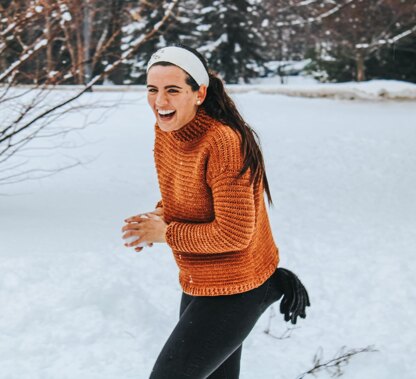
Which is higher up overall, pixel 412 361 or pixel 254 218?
pixel 254 218

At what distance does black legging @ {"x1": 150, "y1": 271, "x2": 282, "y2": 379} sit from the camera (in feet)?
5.41

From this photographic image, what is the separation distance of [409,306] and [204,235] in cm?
313

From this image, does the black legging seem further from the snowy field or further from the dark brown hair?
the snowy field

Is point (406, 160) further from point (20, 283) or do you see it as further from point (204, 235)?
point (204, 235)

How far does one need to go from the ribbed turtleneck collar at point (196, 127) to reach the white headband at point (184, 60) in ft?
0.34

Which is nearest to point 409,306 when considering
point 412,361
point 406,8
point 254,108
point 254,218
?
point 412,361

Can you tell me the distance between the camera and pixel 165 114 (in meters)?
1.68

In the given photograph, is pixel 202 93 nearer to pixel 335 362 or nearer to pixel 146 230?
pixel 146 230

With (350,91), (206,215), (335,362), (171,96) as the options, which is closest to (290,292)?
(206,215)

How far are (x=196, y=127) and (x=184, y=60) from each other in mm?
199

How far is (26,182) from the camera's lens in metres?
6.00

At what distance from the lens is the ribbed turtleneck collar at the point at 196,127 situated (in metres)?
1.68

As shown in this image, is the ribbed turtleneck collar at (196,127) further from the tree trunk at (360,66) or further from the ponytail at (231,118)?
the tree trunk at (360,66)

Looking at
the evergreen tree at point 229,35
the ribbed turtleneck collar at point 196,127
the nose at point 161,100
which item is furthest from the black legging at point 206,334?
the evergreen tree at point 229,35
